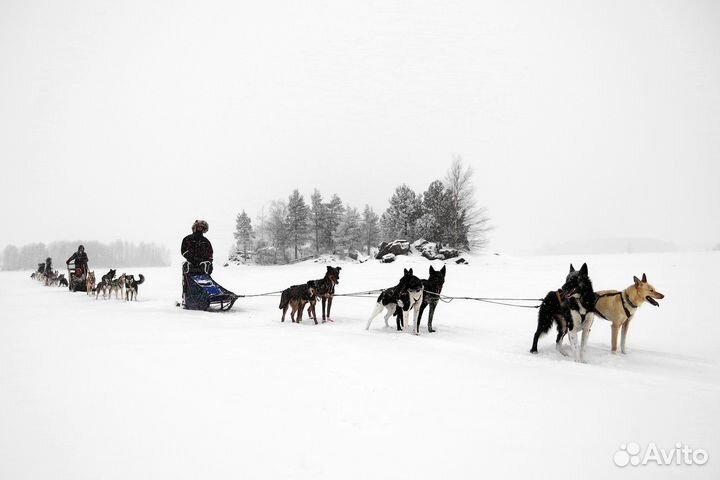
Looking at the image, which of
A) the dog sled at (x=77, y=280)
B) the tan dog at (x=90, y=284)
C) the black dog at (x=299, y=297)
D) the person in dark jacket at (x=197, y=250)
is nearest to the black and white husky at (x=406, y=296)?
the black dog at (x=299, y=297)

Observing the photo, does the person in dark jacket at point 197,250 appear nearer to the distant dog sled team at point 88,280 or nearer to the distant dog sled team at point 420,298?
the distant dog sled team at point 420,298

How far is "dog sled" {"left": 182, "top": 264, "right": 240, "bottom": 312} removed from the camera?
11.4m

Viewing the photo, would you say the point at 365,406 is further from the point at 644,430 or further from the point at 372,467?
the point at 644,430

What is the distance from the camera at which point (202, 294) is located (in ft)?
37.6

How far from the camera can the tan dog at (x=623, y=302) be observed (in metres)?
6.23

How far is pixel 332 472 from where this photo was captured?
254 centimetres

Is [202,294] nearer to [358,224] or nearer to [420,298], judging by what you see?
[420,298]

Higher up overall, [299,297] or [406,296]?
[406,296]

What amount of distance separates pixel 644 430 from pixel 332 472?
117 inches

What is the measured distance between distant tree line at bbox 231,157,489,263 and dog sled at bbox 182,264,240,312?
2689 centimetres

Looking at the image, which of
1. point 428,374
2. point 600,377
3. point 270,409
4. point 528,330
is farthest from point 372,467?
point 528,330

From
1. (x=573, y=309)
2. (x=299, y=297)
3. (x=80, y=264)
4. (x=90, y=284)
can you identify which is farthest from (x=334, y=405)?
(x=80, y=264)

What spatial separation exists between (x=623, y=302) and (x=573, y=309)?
3.48 feet

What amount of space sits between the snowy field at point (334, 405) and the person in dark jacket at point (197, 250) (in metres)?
4.10
